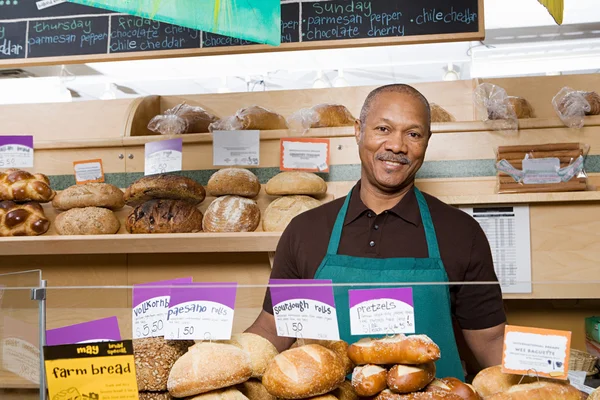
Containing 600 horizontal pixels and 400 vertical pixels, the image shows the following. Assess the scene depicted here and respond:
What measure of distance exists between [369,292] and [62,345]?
560 mm

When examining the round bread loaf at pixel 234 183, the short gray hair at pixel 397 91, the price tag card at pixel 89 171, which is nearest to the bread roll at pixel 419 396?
the short gray hair at pixel 397 91

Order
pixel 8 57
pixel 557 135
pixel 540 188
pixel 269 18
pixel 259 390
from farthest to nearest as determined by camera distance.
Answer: pixel 8 57 → pixel 557 135 → pixel 540 188 → pixel 269 18 → pixel 259 390

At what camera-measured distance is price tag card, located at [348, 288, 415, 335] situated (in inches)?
43.4

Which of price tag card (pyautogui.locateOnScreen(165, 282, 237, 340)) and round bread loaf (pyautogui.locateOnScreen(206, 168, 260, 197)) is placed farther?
round bread loaf (pyautogui.locateOnScreen(206, 168, 260, 197))

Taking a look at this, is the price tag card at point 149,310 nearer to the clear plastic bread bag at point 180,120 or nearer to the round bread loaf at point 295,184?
the round bread loaf at point 295,184

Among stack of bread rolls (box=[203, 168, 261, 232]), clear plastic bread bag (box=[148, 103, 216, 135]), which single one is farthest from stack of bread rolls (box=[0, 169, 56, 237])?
Answer: stack of bread rolls (box=[203, 168, 261, 232])

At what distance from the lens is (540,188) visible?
7.58 ft

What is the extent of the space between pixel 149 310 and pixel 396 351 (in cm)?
48

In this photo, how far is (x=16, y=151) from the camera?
9.53ft

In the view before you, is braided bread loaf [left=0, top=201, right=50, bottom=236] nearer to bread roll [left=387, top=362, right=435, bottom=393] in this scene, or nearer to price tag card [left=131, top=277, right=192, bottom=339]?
price tag card [left=131, top=277, right=192, bottom=339]

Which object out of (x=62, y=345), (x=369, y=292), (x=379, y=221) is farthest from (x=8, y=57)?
(x=369, y=292)

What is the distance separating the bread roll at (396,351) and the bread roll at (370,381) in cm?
2

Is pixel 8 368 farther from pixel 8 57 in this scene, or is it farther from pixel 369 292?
pixel 8 57

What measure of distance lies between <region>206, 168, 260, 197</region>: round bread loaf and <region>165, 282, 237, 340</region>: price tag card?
1429 mm
